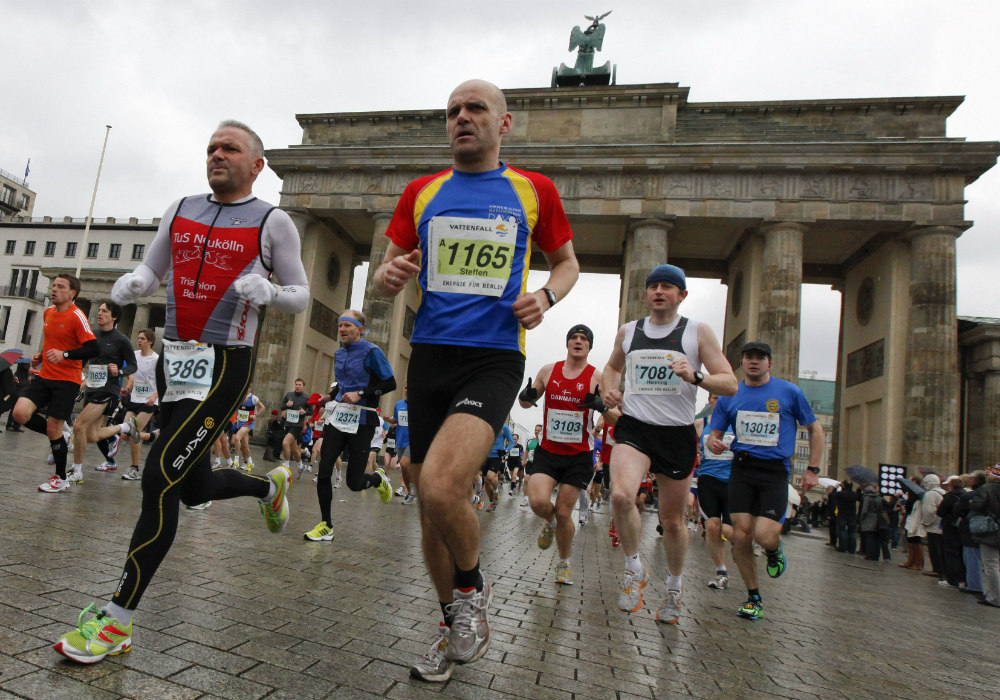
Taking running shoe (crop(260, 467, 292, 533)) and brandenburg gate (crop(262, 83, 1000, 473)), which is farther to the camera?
brandenburg gate (crop(262, 83, 1000, 473))

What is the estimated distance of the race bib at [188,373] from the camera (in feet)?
10.5

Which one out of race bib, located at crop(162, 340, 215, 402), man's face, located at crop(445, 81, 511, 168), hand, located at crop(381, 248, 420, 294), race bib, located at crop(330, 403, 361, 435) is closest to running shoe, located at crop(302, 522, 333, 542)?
race bib, located at crop(330, 403, 361, 435)

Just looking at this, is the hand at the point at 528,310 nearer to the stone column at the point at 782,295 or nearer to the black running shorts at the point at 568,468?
the black running shorts at the point at 568,468

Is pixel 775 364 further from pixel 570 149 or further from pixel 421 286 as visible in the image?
pixel 421 286

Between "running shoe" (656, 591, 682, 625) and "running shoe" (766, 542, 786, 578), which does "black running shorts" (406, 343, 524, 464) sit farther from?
"running shoe" (766, 542, 786, 578)

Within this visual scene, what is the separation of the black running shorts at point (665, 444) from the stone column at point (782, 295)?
977 inches

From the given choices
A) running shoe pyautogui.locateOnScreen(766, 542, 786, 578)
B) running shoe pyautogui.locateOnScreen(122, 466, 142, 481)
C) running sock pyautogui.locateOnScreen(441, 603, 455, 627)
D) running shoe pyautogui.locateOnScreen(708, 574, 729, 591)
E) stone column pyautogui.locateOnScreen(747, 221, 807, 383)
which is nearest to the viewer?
running sock pyautogui.locateOnScreen(441, 603, 455, 627)

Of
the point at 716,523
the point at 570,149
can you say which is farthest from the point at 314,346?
the point at 716,523

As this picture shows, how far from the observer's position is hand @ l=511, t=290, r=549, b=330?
2910 millimetres

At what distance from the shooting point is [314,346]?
37.6 m

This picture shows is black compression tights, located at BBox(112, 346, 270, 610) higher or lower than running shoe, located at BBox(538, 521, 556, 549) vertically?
higher

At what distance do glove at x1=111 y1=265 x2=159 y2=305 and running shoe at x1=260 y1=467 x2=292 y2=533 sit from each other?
1420 mm

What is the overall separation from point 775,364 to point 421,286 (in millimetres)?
27785

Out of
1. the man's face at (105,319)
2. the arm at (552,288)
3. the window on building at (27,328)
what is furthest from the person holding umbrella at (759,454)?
the window on building at (27,328)
